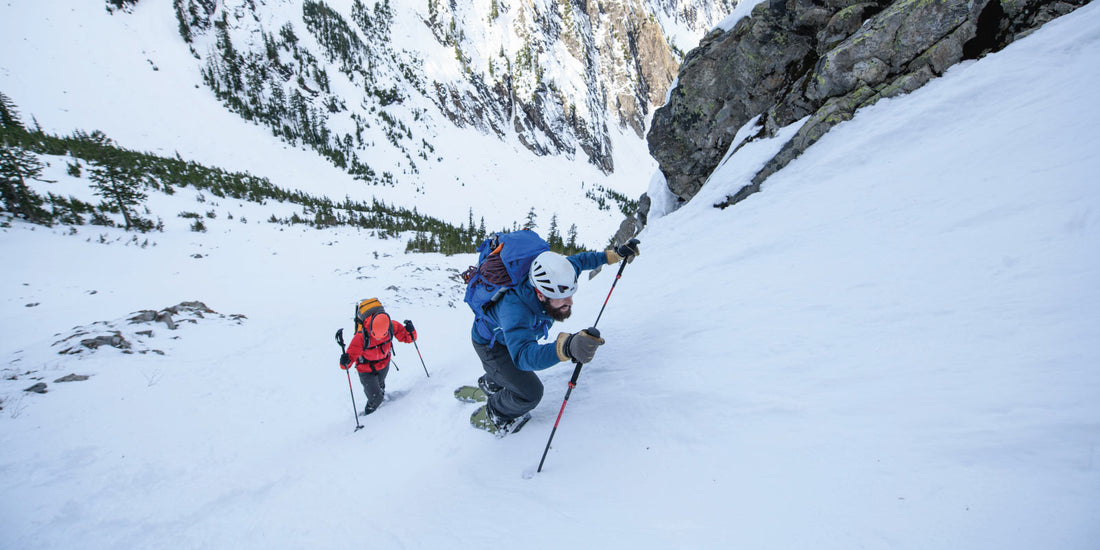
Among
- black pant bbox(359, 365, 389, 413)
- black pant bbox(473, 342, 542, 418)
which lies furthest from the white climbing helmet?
black pant bbox(359, 365, 389, 413)

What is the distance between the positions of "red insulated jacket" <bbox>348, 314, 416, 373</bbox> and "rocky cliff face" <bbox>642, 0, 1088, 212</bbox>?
6.61 m

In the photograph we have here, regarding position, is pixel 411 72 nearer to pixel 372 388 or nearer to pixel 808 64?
pixel 808 64

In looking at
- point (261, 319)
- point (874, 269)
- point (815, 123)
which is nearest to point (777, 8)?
point (815, 123)

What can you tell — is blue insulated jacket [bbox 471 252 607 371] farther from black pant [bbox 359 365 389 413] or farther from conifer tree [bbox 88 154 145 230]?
conifer tree [bbox 88 154 145 230]

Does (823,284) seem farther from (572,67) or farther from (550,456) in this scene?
(572,67)

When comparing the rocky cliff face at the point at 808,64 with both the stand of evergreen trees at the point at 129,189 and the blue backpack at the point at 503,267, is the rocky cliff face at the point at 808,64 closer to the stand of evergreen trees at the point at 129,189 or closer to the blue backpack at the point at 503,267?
the blue backpack at the point at 503,267

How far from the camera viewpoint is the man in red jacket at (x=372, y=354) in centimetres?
592

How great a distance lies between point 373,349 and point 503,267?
3836 millimetres

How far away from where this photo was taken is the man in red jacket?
19.4 feet

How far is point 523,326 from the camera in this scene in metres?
3.24

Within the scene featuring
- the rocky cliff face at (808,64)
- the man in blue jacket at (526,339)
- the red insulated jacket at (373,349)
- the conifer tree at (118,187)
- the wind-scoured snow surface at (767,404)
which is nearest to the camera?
the wind-scoured snow surface at (767,404)

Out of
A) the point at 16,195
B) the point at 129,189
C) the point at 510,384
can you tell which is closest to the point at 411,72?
the point at 129,189

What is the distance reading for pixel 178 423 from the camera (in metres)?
5.60

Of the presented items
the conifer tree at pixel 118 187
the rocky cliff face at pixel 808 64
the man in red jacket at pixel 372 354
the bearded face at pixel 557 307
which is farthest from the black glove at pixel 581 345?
the conifer tree at pixel 118 187
